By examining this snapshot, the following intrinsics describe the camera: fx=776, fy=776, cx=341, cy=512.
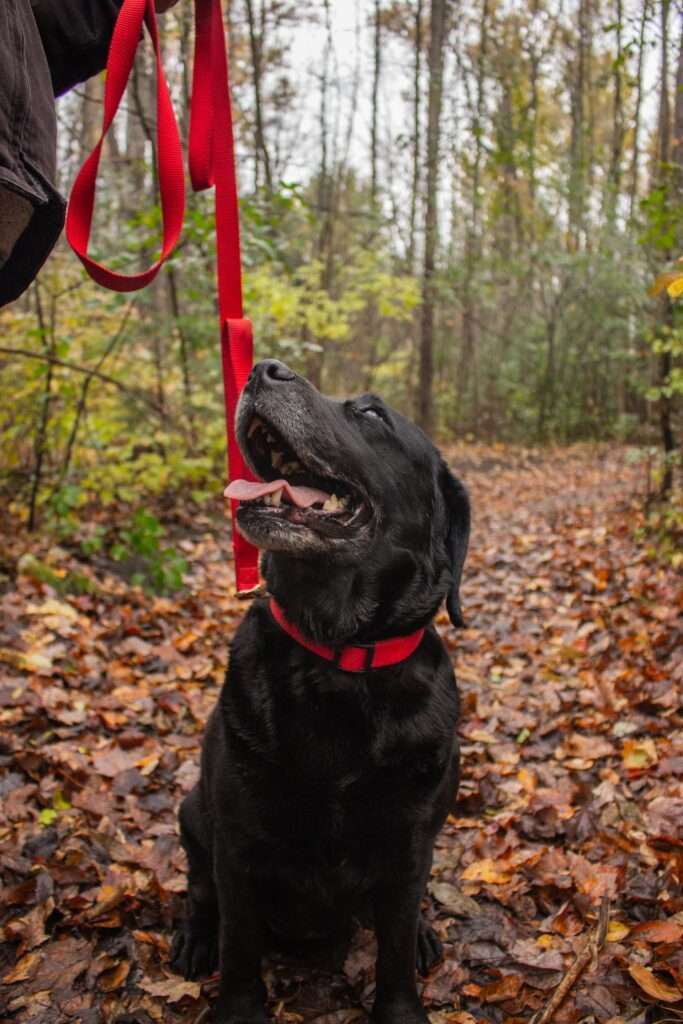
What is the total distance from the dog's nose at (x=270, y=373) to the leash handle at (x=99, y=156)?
1.28 feet

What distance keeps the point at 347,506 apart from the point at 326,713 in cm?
61

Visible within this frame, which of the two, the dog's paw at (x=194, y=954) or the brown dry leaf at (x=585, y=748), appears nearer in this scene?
the dog's paw at (x=194, y=954)

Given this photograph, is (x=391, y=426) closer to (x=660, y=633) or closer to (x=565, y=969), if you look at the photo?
(x=565, y=969)

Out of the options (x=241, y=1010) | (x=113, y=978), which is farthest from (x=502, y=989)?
(x=113, y=978)

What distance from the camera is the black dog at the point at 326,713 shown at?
212 cm

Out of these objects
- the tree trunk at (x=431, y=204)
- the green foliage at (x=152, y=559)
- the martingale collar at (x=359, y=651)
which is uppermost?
the tree trunk at (x=431, y=204)

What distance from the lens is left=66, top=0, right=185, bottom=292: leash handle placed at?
174 centimetres

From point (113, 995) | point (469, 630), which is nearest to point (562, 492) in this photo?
point (469, 630)

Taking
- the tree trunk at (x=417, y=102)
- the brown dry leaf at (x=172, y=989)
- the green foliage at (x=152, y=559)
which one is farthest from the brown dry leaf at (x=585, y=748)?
the tree trunk at (x=417, y=102)

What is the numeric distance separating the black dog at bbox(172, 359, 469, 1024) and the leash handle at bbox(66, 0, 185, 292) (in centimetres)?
46

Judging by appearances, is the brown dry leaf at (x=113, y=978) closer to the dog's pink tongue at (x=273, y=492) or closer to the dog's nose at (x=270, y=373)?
the dog's pink tongue at (x=273, y=492)

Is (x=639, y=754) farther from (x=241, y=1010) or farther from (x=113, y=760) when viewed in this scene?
(x=113, y=760)

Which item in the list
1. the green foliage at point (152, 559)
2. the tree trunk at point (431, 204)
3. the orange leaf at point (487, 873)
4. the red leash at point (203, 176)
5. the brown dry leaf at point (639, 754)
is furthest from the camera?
the tree trunk at point (431, 204)

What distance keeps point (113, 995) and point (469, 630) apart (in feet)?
12.6
